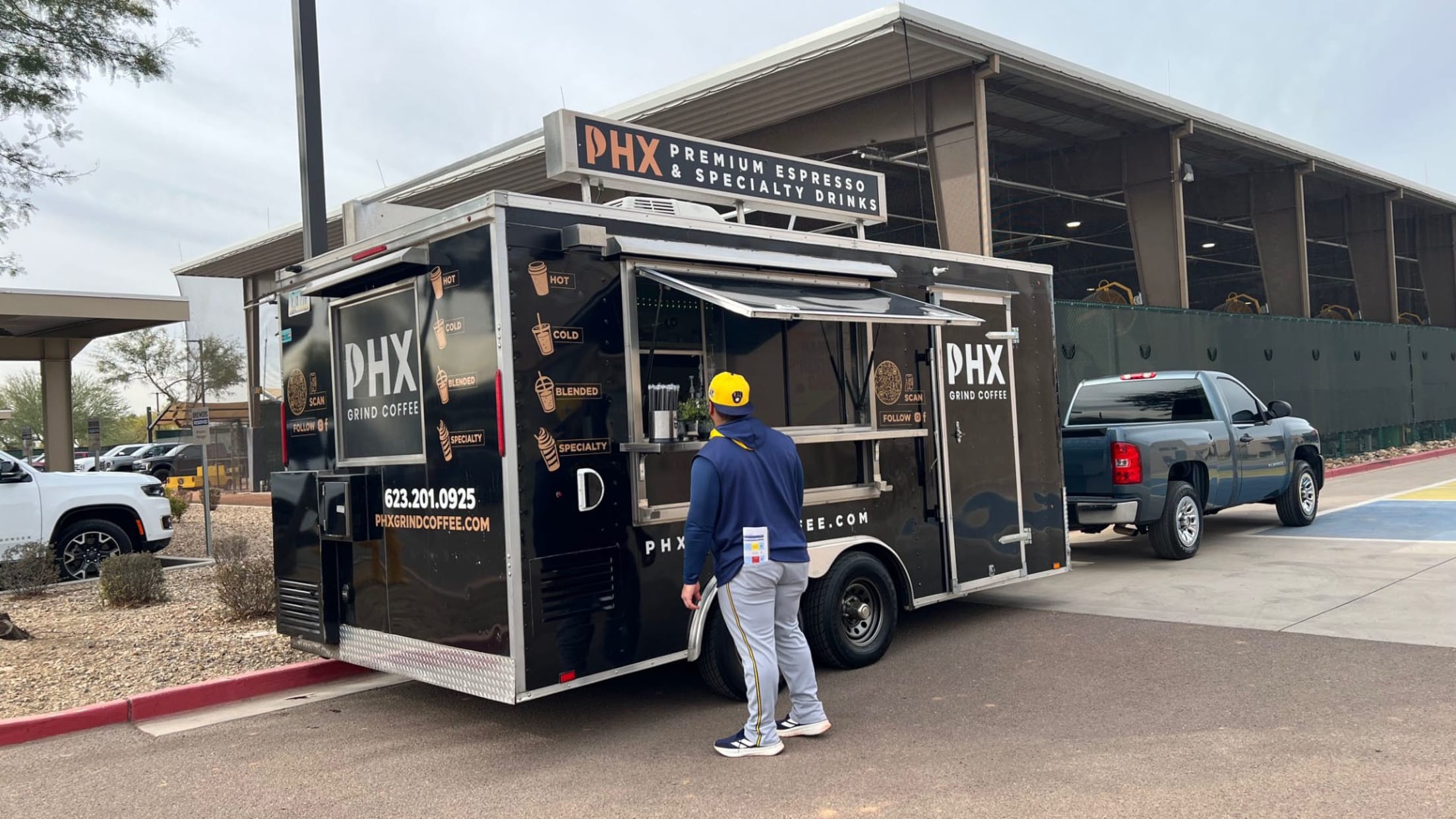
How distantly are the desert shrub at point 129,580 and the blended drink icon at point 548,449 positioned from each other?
19.5 ft

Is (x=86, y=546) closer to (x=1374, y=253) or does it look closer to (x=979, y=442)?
(x=979, y=442)

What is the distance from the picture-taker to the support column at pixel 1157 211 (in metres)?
21.6

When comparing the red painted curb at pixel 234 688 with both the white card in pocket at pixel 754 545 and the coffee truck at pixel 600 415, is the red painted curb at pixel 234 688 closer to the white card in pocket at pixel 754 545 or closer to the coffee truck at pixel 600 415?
the coffee truck at pixel 600 415

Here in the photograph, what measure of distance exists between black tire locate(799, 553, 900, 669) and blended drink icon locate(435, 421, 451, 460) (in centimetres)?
227

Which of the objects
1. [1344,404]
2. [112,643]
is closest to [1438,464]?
[1344,404]

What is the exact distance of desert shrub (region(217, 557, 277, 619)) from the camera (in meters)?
8.41

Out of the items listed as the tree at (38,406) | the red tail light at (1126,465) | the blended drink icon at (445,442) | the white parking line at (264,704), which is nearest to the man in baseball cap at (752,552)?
the blended drink icon at (445,442)

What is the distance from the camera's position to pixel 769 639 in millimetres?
4930

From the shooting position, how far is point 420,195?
23.1 m

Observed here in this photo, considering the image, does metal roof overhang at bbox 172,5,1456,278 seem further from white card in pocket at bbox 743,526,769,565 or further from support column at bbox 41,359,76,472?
white card in pocket at bbox 743,526,769,565

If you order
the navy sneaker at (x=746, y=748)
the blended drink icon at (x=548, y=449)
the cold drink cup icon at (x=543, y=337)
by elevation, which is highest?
the cold drink cup icon at (x=543, y=337)

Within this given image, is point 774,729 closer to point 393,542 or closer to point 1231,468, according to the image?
point 393,542

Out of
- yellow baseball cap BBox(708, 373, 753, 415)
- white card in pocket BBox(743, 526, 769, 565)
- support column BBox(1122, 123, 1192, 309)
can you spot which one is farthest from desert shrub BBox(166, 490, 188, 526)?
support column BBox(1122, 123, 1192, 309)

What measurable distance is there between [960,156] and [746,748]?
14.5m
